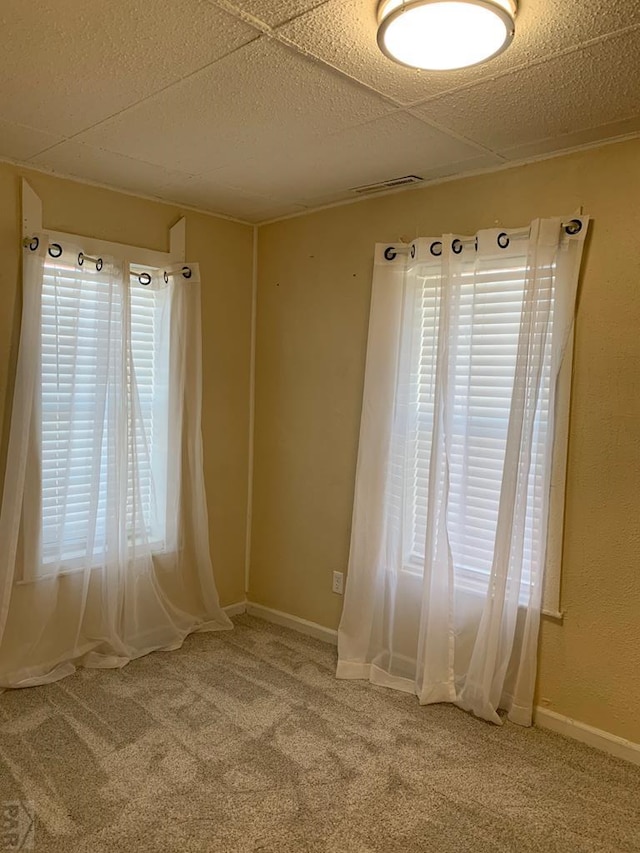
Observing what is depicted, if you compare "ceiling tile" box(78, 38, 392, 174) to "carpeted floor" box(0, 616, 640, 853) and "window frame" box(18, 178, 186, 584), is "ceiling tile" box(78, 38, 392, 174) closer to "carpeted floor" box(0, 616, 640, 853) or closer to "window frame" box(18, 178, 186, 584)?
"window frame" box(18, 178, 186, 584)

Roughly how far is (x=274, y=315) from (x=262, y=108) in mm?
1642

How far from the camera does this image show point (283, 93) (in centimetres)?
203

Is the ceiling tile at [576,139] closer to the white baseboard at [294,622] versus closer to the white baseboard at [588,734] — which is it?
the white baseboard at [588,734]

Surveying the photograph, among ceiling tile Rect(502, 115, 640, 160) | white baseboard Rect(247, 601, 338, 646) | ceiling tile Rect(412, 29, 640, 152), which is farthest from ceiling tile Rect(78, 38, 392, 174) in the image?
white baseboard Rect(247, 601, 338, 646)

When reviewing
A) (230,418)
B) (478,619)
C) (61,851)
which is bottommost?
(61,851)

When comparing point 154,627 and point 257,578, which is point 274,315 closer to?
point 257,578

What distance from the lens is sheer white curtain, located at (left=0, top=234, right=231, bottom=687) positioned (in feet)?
9.41

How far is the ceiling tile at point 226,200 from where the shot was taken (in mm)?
3105

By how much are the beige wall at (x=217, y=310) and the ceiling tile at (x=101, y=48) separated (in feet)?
2.73

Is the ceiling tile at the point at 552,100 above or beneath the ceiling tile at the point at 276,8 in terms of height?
above

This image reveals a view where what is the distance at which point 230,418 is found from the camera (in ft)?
12.4

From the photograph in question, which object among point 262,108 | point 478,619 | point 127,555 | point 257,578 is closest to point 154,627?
point 127,555

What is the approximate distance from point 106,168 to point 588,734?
10.6 ft

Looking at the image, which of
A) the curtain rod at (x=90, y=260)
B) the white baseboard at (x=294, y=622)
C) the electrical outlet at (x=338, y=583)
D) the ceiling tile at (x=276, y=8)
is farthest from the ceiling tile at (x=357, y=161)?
the white baseboard at (x=294, y=622)
